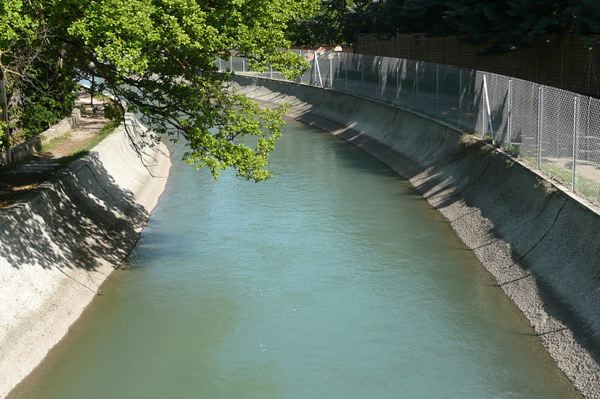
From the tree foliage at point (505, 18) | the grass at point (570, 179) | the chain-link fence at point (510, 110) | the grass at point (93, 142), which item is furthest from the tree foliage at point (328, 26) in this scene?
the grass at point (570, 179)

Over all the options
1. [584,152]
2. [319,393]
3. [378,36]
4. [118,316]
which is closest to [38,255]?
[118,316]

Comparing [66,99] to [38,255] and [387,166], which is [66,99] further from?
[38,255]

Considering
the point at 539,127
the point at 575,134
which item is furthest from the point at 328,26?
the point at 575,134

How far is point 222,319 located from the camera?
16797 mm

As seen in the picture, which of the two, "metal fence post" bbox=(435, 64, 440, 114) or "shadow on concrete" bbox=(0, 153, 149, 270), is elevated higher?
"metal fence post" bbox=(435, 64, 440, 114)

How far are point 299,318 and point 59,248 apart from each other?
5.50 metres

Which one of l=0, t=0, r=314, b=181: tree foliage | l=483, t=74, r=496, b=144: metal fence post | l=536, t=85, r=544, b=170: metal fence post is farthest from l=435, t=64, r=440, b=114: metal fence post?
l=0, t=0, r=314, b=181: tree foliage

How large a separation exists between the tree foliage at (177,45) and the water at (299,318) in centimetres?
305

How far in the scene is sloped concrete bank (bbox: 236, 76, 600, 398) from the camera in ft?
46.1

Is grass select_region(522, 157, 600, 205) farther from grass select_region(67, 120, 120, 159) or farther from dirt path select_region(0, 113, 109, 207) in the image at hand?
dirt path select_region(0, 113, 109, 207)

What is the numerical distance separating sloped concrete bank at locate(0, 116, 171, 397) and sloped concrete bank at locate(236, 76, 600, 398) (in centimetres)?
851

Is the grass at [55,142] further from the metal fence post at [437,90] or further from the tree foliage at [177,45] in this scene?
the metal fence post at [437,90]

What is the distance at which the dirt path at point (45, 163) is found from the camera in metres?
20.5

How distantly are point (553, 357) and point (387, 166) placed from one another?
1839 cm
